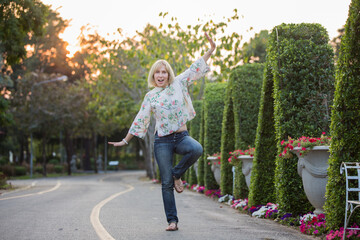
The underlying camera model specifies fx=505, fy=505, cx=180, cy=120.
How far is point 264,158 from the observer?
33.3 feet

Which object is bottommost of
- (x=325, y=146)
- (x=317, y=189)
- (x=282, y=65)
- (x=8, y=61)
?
(x=317, y=189)

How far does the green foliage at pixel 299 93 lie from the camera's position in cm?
852

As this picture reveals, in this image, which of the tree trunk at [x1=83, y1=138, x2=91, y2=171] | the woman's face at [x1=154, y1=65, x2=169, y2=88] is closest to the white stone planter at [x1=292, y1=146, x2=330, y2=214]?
the woman's face at [x1=154, y1=65, x2=169, y2=88]

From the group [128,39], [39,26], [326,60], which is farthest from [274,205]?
[128,39]

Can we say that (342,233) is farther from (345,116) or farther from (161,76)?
(161,76)

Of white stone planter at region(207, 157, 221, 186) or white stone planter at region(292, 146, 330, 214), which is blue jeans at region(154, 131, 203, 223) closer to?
white stone planter at region(292, 146, 330, 214)

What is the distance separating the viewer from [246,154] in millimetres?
11562

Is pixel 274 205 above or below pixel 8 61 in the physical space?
below

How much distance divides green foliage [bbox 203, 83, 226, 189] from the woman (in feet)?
35.2

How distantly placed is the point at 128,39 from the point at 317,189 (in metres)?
20.9

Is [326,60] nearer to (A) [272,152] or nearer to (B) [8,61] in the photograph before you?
(A) [272,152]

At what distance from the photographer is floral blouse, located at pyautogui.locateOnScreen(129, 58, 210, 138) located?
674 centimetres

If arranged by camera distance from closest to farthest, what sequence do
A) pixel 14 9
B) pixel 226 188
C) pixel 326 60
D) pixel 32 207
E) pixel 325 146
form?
pixel 325 146
pixel 326 60
pixel 32 207
pixel 226 188
pixel 14 9

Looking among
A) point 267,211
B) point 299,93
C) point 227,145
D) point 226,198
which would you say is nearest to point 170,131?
point 299,93
